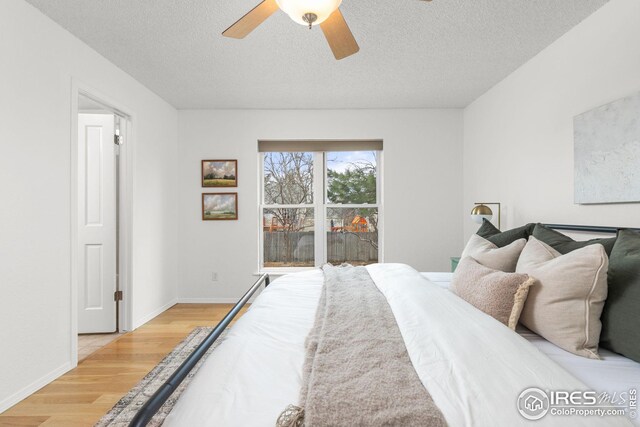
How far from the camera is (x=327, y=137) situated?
4.50 metres

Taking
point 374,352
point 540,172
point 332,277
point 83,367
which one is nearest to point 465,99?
point 540,172

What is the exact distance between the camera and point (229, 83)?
3.58 m

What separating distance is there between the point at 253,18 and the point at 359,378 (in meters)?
1.77

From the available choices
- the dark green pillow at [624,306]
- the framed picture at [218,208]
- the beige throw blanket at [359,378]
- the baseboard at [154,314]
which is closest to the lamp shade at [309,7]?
the beige throw blanket at [359,378]

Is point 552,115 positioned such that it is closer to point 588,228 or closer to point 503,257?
point 588,228

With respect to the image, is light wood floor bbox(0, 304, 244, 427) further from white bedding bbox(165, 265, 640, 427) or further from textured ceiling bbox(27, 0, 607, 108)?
textured ceiling bbox(27, 0, 607, 108)

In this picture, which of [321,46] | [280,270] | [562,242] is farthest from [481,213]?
[280,270]

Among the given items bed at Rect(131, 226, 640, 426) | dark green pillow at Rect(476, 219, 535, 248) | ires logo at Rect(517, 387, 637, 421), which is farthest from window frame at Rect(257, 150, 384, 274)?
ires logo at Rect(517, 387, 637, 421)

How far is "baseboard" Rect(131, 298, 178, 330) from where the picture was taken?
11.7 ft

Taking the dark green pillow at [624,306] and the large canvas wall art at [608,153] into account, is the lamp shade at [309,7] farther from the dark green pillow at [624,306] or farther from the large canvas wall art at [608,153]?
the large canvas wall art at [608,153]

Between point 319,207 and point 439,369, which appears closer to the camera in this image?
point 439,369

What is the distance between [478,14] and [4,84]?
3.01 m

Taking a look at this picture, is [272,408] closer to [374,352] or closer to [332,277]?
[374,352]

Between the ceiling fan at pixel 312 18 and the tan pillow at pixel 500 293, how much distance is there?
1471 millimetres
